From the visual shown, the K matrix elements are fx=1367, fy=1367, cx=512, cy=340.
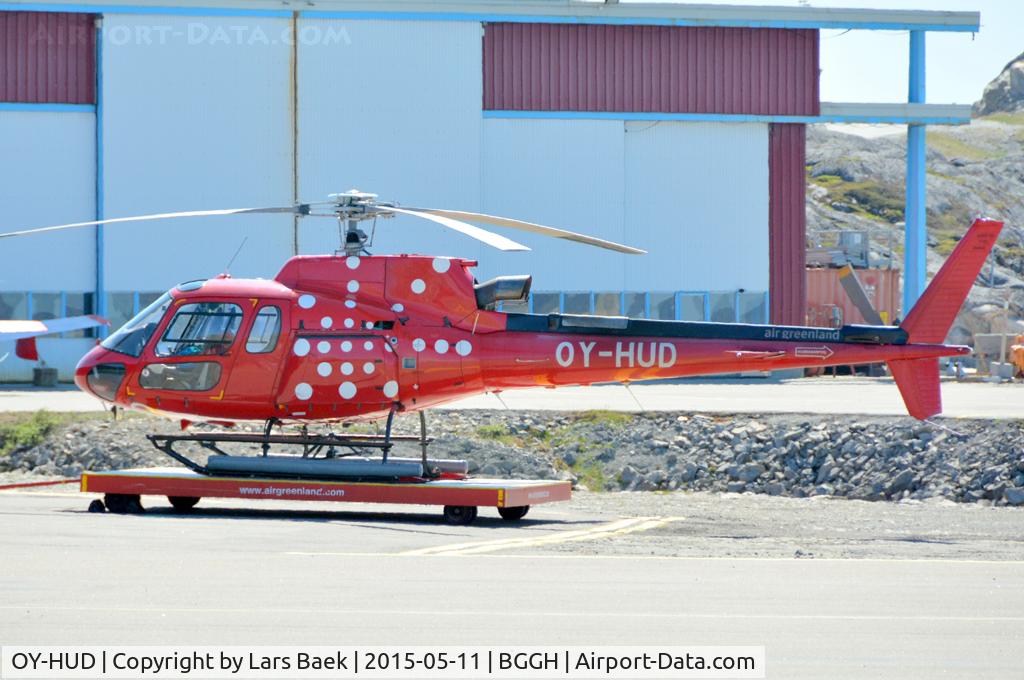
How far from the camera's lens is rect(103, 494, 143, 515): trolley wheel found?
1677 cm

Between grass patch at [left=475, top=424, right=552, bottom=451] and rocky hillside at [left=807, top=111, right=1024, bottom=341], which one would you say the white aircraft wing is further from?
rocky hillside at [left=807, top=111, right=1024, bottom=341]

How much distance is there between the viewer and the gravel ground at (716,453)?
22.7 m

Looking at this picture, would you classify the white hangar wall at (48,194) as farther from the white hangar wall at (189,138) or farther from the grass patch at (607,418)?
the grass patch at (607,418)

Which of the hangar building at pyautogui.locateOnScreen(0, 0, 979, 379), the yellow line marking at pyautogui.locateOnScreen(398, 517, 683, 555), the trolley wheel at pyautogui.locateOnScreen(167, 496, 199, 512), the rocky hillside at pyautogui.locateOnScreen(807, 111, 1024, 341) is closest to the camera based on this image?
the yellow line marking at pyautogui.locateOnScreen(398, 517, 683, 555)

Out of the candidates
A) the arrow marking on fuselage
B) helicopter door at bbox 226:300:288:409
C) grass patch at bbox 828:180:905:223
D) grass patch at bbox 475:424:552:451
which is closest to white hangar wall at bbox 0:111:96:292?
grass patch at bbox 475:424:552:451

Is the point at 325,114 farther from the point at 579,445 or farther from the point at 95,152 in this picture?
the point at 579,445

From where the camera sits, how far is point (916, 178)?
41.2m

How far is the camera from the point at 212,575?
11414mm

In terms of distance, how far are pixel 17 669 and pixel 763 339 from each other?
1071cm

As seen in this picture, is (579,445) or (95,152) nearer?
(579,445)

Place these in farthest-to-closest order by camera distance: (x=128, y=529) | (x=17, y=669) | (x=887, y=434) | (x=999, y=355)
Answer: (x=999, y=355)
(x=887, y=434)
(x=128, y=529)
(x=17, y=669)

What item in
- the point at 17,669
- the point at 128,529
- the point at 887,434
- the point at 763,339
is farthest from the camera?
the point at 887,434

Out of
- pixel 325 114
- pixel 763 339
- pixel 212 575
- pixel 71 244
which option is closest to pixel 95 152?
pixel 71 244

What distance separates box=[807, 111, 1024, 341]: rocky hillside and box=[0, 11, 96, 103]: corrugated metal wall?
4652 centimetres
